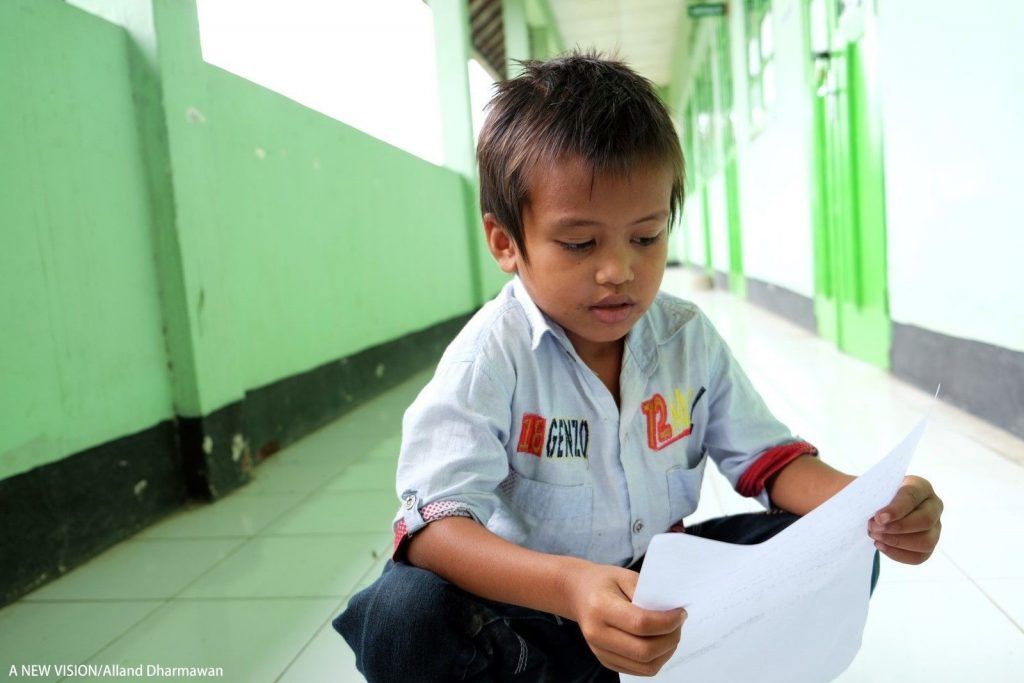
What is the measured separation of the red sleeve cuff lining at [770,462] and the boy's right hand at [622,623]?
333 mm

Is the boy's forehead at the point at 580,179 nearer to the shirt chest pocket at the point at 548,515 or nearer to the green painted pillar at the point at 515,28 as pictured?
the shirt chest pocket at the point at 548,515

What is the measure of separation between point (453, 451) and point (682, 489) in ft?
0.91

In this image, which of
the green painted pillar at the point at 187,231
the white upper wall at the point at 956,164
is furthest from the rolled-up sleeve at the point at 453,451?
the white upper wall at the point at 956,164

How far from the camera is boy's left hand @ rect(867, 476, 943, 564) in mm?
545

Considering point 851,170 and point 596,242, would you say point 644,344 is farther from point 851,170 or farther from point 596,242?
point 851,170

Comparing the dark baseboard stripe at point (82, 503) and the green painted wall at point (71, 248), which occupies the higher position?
the green painted wall at point (71, 248)

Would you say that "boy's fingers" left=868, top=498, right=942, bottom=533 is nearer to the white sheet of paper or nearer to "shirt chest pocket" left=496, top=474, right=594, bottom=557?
the white sheet of paper

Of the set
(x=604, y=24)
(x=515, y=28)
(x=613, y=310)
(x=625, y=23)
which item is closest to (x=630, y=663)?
(x=613, y=310)

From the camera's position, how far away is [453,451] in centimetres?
61

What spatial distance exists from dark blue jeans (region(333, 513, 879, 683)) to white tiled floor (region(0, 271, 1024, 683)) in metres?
0.32

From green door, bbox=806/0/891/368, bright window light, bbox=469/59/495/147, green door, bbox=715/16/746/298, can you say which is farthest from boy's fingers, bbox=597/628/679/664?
green door, bbox=715/16/746/298

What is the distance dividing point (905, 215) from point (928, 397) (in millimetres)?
551

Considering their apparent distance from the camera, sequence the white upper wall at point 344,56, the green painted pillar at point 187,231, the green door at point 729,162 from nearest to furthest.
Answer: the green painted pillar at point 187,231, the white upper wall at point 344,56, the green door at point 729,162

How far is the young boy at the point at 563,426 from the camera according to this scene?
1.88ft
